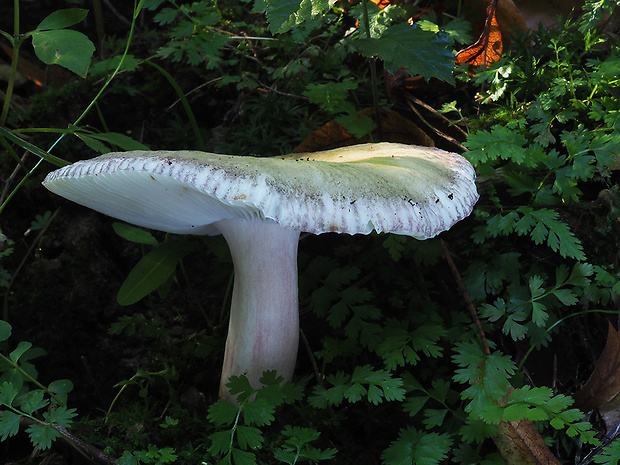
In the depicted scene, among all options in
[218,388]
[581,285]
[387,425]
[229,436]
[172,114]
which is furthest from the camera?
[172,114]

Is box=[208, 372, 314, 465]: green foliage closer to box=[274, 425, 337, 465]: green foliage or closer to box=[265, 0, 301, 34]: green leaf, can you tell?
box=[274, 425, 337, 465]: green foliage

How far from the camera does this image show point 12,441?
7.16 feet

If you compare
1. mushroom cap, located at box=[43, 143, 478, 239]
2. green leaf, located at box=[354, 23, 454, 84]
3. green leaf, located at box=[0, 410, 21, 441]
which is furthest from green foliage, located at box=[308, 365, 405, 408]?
green leaf, located at box=[354, 23, 454, 84]

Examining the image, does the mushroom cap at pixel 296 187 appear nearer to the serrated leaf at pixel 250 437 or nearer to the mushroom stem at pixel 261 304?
the mushroom stem at pixel 261 304

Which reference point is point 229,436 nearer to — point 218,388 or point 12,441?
point 218,388

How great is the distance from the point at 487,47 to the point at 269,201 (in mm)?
1843

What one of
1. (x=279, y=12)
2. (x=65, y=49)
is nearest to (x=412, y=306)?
(x=279, y=12)

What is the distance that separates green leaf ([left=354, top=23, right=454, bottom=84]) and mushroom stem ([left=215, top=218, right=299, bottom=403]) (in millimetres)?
729

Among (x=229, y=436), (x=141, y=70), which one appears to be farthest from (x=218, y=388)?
(x=141, y=70)

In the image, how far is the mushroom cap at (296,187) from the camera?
132cm

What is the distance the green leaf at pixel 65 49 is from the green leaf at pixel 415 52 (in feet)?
3.22

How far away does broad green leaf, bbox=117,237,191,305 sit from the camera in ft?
6.81

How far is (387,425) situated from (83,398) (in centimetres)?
140

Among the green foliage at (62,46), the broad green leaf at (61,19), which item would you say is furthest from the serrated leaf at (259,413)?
the broad green leaf at (61,19)
